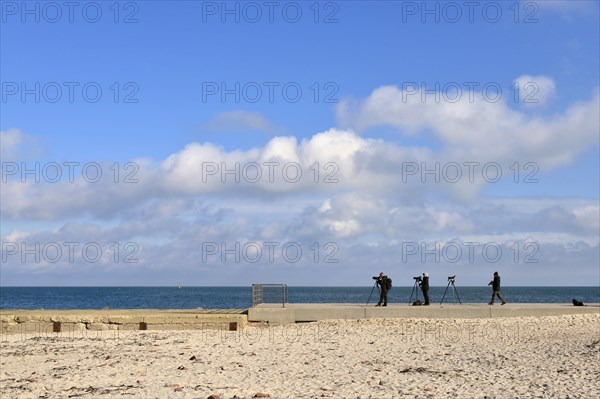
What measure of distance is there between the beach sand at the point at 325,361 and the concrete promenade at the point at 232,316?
563 mm

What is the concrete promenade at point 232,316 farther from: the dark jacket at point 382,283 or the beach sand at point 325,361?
the dark jacket at point 382,283

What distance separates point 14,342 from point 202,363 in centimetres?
871

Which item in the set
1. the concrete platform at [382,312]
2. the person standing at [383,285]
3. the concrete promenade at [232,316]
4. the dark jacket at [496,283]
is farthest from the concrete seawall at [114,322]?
the dark jacket at [496,283]

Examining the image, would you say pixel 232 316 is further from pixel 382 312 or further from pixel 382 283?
pixel 382 283

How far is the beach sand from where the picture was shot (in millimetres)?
13039

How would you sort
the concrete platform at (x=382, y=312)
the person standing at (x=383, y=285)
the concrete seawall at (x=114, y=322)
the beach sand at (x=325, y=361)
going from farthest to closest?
A: the person standing at (x=383, y=285) → the concrete platform at (x=382, y=312) → the concrete seawall at (x=114, y=322) → the beach sand at (x=325, y=361)

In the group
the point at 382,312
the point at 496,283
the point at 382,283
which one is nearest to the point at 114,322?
the point at 382,312

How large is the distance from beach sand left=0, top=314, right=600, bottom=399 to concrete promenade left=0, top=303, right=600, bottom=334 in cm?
56

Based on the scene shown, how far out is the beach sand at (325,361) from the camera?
42.8 ft

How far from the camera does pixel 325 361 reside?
1659 cm

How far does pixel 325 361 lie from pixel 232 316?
879cm

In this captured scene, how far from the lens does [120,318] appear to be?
25.0 meters

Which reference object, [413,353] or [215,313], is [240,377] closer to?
[413,353]

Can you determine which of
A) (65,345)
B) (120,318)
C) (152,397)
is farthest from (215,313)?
(152,397)
